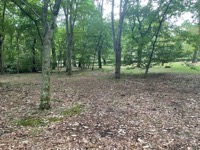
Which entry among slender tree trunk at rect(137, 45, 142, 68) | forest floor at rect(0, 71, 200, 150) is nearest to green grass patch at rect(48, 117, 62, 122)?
forest floor at rect(0, 71, 200, 150)

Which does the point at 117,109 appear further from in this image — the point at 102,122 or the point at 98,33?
the point at 98,33

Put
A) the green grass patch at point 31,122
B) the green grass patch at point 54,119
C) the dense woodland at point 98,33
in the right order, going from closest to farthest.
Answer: the green grass patch at point 31,122 < the green grass patch at point 54,119 < the dense woodland at point 98,33

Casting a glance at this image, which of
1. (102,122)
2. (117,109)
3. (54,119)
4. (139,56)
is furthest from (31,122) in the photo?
(139,56)

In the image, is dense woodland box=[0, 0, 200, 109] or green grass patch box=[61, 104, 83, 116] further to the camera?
dense woodland box=[0, 0, 200, 109]

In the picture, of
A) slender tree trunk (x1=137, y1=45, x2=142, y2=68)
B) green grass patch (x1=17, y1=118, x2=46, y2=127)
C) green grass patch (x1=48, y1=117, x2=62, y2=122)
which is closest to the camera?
green grass patch (x1=17, y1=118, x2=46, y2=127)

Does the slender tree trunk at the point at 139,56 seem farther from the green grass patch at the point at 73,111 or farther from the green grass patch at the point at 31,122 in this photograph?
the green grass patch at the point at 31,122

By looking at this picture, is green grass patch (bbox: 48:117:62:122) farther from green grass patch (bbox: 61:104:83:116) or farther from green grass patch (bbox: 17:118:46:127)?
green grass patch (bbox: 61:104:83:116)

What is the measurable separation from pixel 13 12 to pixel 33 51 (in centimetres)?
429

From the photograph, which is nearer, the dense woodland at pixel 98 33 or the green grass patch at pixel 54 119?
the green grass patch at pixel 54 119

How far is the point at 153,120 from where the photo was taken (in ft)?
19.7

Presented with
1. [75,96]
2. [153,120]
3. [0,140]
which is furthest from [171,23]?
[0,140]

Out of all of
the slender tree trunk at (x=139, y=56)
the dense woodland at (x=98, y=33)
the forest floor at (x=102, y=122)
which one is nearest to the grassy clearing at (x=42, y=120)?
the forest floor at (x=102, y=122)

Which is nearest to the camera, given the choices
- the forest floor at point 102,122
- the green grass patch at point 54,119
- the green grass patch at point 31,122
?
the forest floor at point 102,122

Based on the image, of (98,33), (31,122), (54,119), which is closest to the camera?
(31,122)
